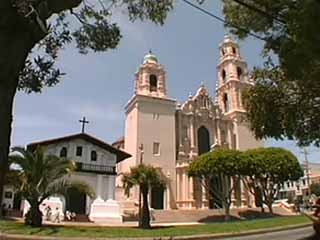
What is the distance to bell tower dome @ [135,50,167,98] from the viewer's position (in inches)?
2146

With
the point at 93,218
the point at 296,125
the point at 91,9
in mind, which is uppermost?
the point at 91,9

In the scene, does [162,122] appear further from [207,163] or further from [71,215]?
[71,215]

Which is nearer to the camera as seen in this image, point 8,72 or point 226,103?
point 8,72

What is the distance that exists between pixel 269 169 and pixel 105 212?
1710 centimetres

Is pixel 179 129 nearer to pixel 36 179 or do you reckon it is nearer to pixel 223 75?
pixel 223 75

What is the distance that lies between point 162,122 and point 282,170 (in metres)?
16.1

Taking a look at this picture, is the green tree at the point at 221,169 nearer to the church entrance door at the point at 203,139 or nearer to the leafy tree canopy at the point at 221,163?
the leafy tree canopy at the point at 221,163

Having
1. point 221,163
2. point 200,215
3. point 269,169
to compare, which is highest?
point 221,163

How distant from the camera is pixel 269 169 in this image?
43.5m

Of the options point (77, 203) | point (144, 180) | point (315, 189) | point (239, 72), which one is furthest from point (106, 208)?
point (315, 189)

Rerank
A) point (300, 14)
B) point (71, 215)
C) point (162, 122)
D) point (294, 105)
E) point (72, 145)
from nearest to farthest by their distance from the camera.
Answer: point (300, 14)
point (294, 105)
point (71, 215)
point (72, 145)
point (162, 122)

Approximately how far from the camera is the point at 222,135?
194ft

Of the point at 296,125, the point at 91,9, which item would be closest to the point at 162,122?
the point at 296,125

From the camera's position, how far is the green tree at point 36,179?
82.8ft
